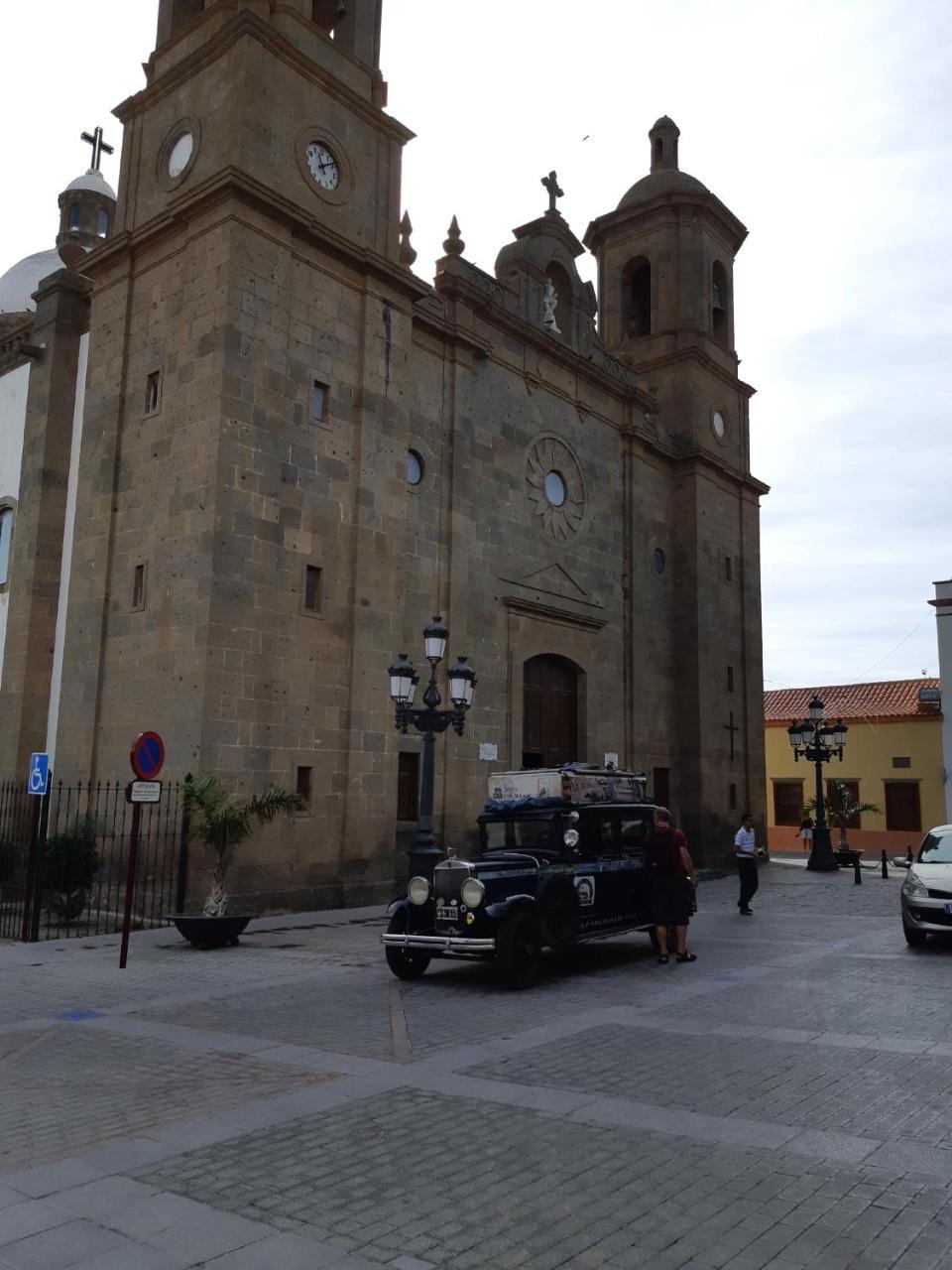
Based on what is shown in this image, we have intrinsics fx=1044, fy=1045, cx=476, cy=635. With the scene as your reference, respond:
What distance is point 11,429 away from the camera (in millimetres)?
22641

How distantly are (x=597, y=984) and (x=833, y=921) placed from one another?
7316mm

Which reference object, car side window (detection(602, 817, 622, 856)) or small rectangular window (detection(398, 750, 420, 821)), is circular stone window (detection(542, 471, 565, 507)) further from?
car side window (detection(602, 817, 622, 856))

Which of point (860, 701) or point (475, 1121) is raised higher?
point (860, 701)

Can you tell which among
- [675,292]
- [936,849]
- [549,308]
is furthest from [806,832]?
[936,849]

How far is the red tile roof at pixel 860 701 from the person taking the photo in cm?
4072

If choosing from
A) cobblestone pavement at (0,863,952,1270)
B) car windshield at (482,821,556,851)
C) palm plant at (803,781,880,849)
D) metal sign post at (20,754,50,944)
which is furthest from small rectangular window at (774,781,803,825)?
metal sign post at (20,754,50,944)

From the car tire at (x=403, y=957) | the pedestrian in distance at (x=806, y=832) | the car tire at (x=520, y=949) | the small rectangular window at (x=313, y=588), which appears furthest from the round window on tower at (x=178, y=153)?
the pedestrian in distance at (x=806, y=832)

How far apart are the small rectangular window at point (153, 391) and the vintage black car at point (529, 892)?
1071cm

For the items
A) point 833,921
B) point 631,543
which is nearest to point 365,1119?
point 833,921

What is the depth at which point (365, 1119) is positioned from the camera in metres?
6.14

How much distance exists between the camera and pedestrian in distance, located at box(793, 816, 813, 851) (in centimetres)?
3452

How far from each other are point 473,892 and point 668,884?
113 inches

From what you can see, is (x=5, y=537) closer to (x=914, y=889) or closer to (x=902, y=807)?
(x=914, y=889)

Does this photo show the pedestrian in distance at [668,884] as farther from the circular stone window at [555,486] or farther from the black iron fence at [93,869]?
the circular stone window at [555,486]
